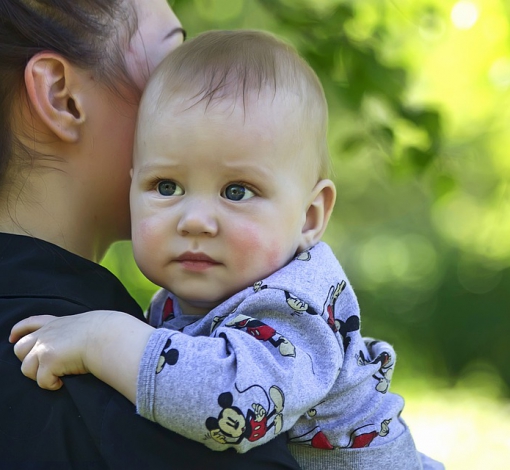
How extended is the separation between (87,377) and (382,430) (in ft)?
2.19

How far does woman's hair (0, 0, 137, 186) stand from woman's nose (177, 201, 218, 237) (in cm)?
42

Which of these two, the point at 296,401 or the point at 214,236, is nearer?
the point at 296,401

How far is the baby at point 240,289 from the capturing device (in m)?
1.47

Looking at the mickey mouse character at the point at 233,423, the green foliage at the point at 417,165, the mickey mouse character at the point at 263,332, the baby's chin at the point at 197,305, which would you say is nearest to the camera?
the mickey mouse character at the point at 233,423

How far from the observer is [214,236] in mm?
1715

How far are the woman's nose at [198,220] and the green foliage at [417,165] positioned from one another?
166 cm

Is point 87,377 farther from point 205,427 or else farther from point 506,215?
point 506,215

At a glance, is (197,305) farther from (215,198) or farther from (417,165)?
(417,165)

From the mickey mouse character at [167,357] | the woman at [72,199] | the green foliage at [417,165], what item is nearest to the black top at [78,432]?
the woman at [72,199]

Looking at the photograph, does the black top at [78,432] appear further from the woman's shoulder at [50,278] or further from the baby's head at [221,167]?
the baby's head at [221,167]

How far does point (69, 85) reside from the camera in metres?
1.87

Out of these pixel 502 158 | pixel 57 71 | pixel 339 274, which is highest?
pixel 57 71

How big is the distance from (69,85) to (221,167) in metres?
0.43

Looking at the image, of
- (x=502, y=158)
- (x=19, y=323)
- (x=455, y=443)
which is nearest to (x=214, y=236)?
(x=19, y=323)
